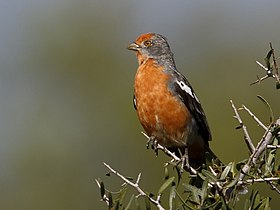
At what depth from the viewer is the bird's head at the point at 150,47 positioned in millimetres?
8836

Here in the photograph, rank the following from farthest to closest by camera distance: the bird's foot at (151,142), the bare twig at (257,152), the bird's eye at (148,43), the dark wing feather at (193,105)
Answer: the bird's eye at (148,43)
the dark wing feather at (193,105)
the bird's foot at (151,142)
the bare twig at (257,152)

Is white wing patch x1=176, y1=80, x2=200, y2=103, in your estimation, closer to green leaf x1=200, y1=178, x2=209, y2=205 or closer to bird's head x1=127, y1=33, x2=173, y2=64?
bird's head x1=127, y1=33, x2=173, y2=64

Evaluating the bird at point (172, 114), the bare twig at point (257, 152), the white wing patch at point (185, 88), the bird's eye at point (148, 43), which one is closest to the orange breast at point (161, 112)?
the bird at point (172, 114)

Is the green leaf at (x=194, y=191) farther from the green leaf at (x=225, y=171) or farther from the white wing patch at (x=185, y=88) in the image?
the white wing patch at (x=185, y=88)

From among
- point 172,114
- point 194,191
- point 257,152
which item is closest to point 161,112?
point 172,114

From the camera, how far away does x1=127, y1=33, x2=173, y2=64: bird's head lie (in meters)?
8.84

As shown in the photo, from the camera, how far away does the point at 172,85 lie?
8.16 meters

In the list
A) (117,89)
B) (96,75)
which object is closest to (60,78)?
(96,75)

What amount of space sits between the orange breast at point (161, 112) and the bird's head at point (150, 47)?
663 millimetres

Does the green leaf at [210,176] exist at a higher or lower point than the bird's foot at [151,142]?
higher

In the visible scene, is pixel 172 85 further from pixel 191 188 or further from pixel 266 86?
pixel 266 86

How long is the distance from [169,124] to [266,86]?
9683 millimetres

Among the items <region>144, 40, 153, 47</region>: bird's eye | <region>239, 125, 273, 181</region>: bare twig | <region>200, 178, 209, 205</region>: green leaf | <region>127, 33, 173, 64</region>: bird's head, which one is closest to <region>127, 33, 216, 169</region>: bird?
<region>127, 33, 173, 64</region>: bird's head

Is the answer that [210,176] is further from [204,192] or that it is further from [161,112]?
[161,112]
